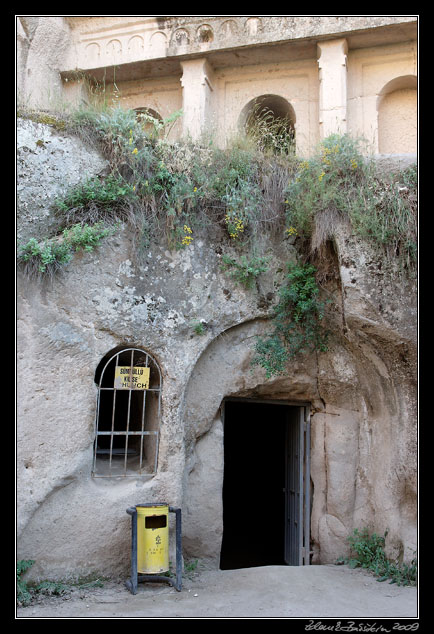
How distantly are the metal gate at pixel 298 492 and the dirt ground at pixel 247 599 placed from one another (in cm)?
97

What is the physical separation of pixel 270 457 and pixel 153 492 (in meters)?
7.14

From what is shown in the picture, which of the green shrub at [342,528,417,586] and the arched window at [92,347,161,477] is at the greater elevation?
the arched window at [92,347,161,477]

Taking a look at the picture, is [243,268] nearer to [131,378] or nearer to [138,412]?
[131,378]

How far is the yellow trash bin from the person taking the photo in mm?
5613

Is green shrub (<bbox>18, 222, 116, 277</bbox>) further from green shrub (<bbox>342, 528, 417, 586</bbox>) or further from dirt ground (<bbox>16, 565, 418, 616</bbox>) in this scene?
green shrub (<bbox>342, 528, 417, 586</bbox>)

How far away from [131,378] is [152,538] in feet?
5.31

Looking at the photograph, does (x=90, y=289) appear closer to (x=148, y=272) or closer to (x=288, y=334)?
(x=148, y=272)

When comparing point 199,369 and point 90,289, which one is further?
point 199,369

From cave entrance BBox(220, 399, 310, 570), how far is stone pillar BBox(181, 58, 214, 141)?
5915 mm

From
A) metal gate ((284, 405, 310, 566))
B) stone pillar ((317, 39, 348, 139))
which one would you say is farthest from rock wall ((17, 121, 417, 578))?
stone pillar ((317, 39, 348, 139))

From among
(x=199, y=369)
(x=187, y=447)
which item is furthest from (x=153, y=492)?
(x=199, y=369)

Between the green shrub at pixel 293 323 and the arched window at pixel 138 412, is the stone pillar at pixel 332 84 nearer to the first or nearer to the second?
the green shrub at pixel 293 323

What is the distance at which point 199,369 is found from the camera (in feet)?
22.0

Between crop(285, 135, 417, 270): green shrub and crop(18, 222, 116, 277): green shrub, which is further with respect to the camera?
crop(285, 135, 417, 270): green shrub
